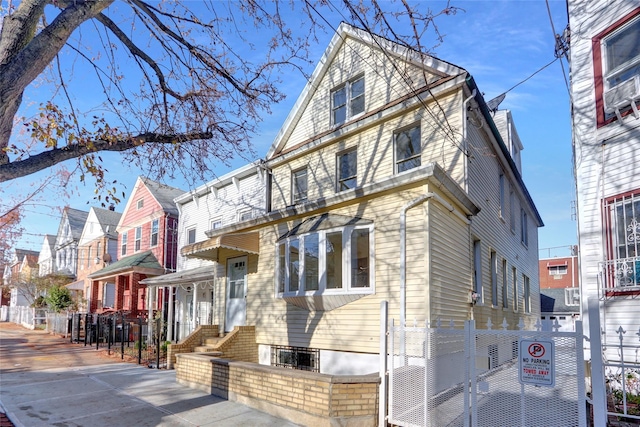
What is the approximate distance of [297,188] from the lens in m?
15.3

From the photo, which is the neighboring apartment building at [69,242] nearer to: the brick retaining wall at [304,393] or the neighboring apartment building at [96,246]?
the neighboring apartment building at [96,246]

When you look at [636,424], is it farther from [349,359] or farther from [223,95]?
[223,95]

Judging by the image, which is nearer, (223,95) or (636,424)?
(636,424)

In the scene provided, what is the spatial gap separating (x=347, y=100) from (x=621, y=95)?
24.1 ft

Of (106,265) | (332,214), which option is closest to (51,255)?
(106,265)

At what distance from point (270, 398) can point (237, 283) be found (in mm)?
6433

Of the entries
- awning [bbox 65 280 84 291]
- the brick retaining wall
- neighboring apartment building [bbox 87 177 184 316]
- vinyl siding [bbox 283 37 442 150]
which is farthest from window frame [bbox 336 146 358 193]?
awning [bbox 65 280 84 291]

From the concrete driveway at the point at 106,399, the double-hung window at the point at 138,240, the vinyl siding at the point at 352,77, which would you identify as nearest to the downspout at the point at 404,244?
the concrete driveway at the point at 106,399

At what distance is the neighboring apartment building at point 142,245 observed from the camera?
23.9 metres

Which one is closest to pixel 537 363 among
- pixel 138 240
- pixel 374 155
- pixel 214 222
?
pixel 374 155

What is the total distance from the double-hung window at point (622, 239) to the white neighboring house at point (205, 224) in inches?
418

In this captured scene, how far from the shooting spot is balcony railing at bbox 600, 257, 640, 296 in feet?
28.2

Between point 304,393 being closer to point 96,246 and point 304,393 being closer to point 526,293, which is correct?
point 526,293

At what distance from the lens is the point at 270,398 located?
7.98 metres
